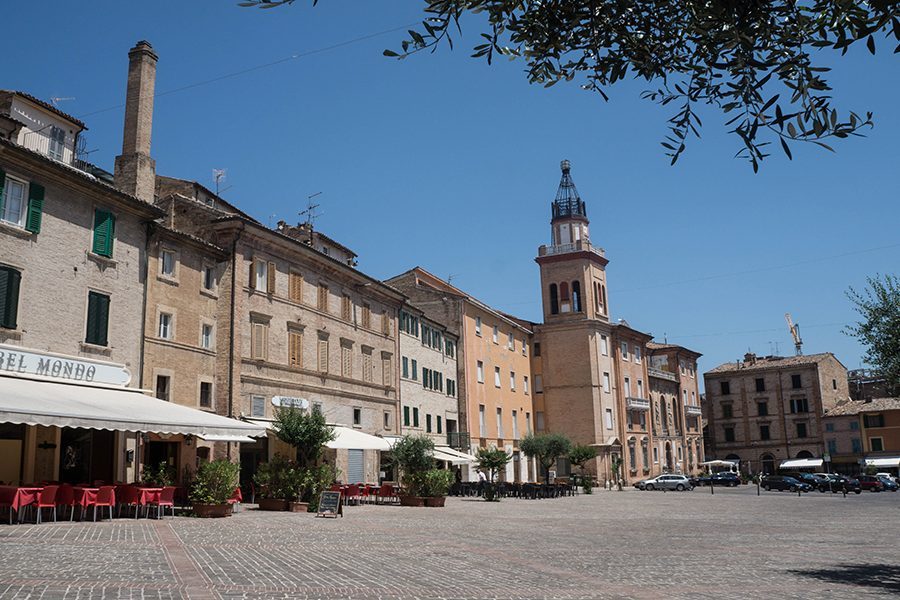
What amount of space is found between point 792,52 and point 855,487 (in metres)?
55.0

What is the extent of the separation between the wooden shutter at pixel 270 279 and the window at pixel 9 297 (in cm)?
1134

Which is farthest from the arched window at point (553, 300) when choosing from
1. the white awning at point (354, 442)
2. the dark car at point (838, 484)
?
the white awning at point (354, 442)

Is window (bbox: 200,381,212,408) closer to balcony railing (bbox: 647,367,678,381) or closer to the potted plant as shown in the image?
the potted plant

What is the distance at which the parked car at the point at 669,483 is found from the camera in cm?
5934

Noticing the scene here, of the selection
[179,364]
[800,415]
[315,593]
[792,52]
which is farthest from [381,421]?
[800,415]

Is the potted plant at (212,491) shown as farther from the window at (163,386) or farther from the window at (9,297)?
the window at (9,297)

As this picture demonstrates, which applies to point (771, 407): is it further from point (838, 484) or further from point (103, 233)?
point (103, 233)

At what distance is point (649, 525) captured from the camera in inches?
868

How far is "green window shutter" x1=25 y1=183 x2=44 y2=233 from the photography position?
20.3 m

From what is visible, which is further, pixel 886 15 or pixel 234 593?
pixel 234 593

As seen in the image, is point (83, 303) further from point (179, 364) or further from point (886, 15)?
point (886, 15)

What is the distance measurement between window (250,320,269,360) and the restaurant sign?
660 centimetres

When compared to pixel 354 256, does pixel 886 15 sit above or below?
below

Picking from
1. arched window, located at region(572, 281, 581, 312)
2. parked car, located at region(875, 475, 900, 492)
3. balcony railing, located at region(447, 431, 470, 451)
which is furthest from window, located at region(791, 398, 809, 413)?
balcony railing, located at region(447, 431, 470, 451)
